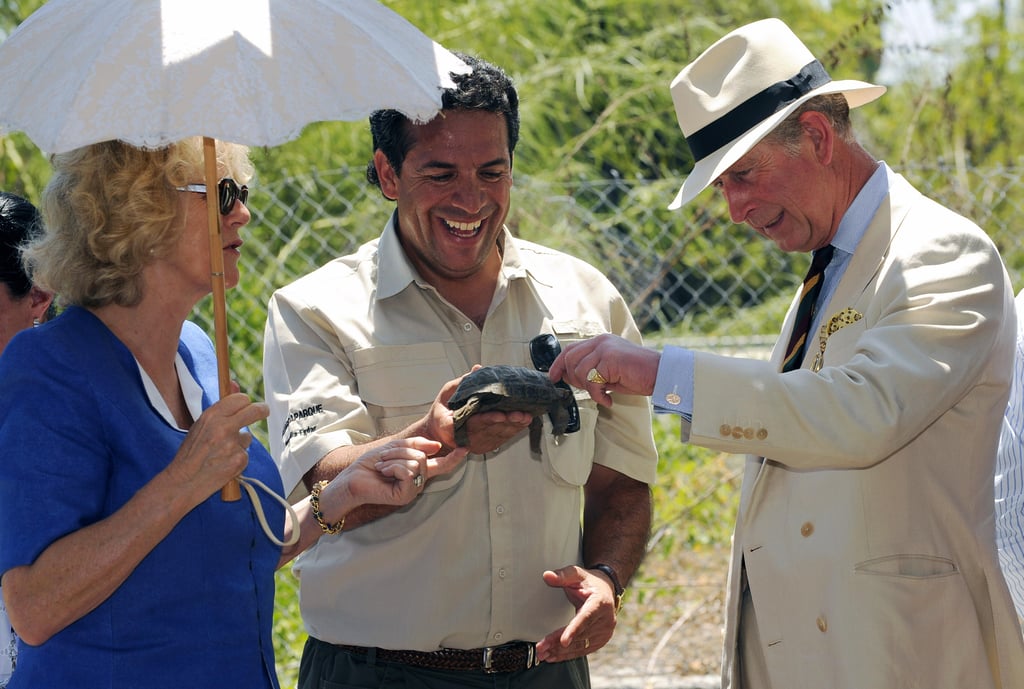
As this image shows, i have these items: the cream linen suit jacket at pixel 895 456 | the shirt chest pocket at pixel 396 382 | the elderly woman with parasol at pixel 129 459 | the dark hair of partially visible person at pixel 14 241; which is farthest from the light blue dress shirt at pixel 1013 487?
the dark hair of partially visible person at pixel 14 241

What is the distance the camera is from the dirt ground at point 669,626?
5.04m

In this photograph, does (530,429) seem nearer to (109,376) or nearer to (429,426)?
(429,426)

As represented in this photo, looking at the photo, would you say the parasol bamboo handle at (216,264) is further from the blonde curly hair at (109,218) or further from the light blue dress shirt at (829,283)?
the light blue dress shirt at (829,283)

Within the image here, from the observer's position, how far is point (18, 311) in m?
3.07

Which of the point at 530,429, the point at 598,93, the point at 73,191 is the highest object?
the point at 598,93

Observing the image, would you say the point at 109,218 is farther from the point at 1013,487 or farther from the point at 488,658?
the point at 1013,487

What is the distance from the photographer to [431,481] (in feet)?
10.0

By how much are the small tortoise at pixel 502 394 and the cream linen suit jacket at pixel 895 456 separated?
363 millimetres

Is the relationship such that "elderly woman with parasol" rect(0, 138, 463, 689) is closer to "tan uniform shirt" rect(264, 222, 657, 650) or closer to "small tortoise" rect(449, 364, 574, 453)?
"small tortoise" rect(449, 364, 574, 453)

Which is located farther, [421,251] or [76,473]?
[421,251]

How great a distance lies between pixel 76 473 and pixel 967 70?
28.9 feet

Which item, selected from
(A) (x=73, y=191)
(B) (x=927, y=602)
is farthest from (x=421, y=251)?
(B) (x=927, y=602)

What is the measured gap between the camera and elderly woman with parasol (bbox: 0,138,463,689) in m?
2.28

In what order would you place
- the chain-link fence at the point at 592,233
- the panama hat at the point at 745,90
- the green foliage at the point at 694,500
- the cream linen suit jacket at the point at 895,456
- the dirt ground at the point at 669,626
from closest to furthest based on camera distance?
the cream linen suit jacket at the point at 895,456
the panama hat at the point at 745,90
the dirt ground at the point at 669,626
the chain-link fence at the point at 592,233
the green foliage at the point at 694,500
